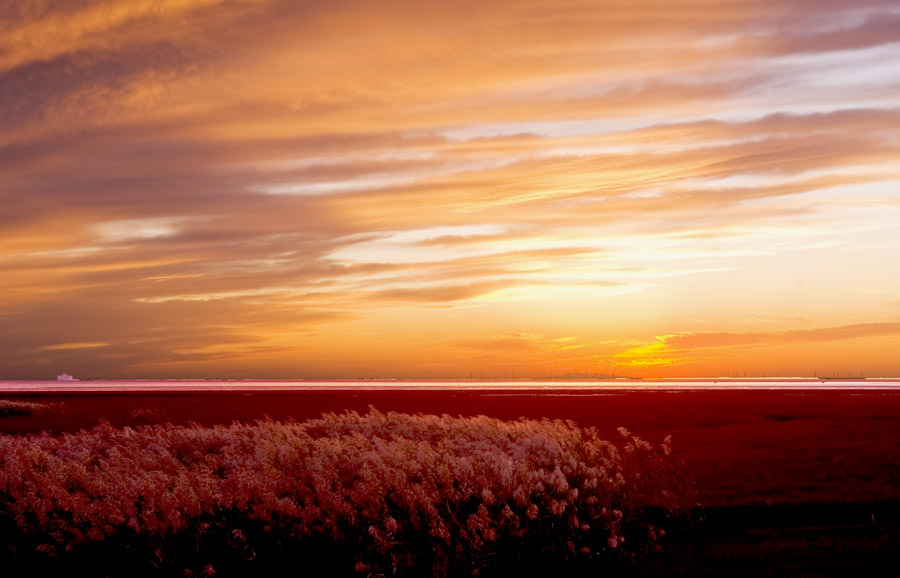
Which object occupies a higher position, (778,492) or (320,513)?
(320,513)

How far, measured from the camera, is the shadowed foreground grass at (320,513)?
43.5 feet

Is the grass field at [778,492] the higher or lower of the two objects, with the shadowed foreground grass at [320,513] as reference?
lower

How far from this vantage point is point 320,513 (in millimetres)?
13766

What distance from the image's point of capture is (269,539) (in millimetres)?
13734

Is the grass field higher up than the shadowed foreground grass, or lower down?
lower down

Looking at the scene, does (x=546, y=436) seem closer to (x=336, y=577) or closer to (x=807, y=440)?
(x=336, y=577)

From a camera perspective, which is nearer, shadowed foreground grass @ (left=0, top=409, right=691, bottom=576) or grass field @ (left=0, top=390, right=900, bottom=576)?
shadowed foreground grass @ (left=0, top=409, right=691, bottom=576)

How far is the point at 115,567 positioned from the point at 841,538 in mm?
14724

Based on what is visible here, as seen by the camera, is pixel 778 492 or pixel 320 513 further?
pixel 778 492

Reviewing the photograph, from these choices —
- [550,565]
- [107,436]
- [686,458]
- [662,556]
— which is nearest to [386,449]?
[550,565]

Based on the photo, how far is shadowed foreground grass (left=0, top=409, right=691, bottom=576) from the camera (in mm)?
13258

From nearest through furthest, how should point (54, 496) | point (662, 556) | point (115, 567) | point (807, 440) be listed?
point (115, 567) → point (54, 496) → point (662, 556) → point (807, 440)

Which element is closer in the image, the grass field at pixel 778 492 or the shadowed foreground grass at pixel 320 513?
the shadowed foreground grass at pixel 320 513

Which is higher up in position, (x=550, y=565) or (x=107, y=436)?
(x=107, y=436)
